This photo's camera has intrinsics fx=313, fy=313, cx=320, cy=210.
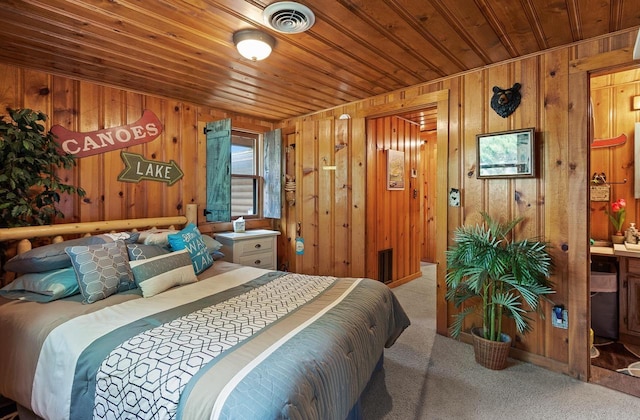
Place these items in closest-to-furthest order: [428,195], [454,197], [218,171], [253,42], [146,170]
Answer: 1. [253,42]
2. [454,197]
3. [146,170]
4. [218,171]
5. [428,195]

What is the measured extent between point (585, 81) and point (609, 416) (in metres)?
2.15

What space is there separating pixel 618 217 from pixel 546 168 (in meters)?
1.36

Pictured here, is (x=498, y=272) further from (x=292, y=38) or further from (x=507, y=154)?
(x=292, y=38)

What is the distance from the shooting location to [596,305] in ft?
9.57

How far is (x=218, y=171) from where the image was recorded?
3.49 meters

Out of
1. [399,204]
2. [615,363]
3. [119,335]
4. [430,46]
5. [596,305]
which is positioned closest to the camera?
[119,335]

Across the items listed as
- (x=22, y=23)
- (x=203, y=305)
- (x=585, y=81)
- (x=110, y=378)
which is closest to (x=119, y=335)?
(x=110, y=378)

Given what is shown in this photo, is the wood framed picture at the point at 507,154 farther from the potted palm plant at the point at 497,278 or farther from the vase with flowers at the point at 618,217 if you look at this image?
the vase with flowers at the point at 618,217

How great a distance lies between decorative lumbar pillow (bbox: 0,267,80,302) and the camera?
189 cm

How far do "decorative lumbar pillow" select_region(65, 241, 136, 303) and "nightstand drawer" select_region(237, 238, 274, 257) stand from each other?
4.81ft

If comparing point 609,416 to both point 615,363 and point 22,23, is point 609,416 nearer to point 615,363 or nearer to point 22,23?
point 615,363

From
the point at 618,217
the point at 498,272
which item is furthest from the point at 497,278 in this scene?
the point at 618,217

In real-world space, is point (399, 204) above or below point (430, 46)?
below

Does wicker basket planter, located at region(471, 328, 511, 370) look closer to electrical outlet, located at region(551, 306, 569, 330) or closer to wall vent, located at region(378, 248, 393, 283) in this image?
electrical outlet, located at region(551, 306, 569, 330)
